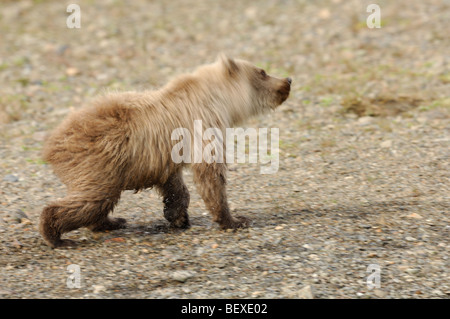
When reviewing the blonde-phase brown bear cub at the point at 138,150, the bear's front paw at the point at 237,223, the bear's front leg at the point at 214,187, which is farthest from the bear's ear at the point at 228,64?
the bear's front paw at the point at 237,223

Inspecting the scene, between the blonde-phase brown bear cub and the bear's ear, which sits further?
the bear's ear

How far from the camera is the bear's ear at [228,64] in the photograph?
6105 millimetres

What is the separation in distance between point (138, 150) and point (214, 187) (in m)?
0.71

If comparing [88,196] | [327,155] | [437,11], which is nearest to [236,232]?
[88,196]

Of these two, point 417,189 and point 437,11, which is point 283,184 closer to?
point 417,189

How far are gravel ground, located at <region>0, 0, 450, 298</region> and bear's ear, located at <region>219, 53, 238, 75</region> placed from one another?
1334 mm

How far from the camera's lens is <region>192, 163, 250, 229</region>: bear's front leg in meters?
5.78

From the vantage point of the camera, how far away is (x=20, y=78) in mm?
10961

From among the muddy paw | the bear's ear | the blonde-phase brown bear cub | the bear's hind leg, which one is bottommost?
the muddy paw

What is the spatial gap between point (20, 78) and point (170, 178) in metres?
5.75

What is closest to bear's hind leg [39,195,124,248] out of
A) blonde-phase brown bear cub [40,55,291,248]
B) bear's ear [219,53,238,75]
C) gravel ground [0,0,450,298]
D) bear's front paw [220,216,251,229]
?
blonde-phase brown bear cub [40,55,291,248]

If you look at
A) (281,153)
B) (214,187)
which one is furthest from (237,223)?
(281,153)

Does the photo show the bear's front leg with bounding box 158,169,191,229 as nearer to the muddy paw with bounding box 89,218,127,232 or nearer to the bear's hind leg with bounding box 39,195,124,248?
the muddy paw with bounding box 89,218,127,232

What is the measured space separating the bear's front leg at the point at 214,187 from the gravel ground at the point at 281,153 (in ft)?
0.57
